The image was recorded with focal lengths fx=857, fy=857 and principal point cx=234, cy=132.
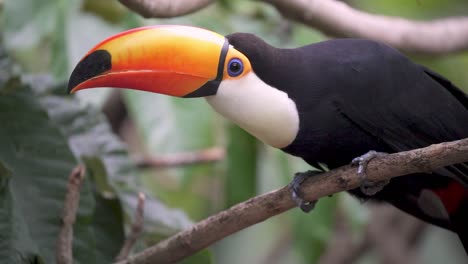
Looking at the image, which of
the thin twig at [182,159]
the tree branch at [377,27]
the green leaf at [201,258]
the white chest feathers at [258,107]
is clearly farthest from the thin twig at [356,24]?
the thin twig at [182,159]

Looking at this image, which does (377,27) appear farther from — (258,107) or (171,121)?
(258,107)

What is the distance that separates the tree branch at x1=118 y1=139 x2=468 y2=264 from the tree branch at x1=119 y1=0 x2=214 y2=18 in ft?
1.46

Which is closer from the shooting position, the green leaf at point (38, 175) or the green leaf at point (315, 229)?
the green leaf at point (38, 175)

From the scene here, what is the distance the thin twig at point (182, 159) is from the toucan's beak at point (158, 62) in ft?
4.28

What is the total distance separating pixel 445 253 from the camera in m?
4.73

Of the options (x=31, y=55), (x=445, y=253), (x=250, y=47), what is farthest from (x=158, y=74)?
(x=445, y=253)

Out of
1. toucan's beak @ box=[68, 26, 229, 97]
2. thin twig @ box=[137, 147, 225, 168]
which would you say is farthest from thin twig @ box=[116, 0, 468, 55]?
thin twig @ box=[137, 147, 225, 168]

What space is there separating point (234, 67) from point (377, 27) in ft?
2.45

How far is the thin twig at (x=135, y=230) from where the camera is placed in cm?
202

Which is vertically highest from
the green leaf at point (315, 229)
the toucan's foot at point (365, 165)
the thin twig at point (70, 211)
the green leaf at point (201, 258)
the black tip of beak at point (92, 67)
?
the black tip of beak at point (92, 67)

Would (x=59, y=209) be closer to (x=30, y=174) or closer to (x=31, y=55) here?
(x=30, y=174)

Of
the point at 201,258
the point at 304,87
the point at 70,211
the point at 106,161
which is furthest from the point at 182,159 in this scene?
the point at 304,87

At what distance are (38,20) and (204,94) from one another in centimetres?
91

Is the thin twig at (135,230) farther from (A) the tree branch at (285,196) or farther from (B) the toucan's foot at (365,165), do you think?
(B) the toucan's foot at (365,165)
